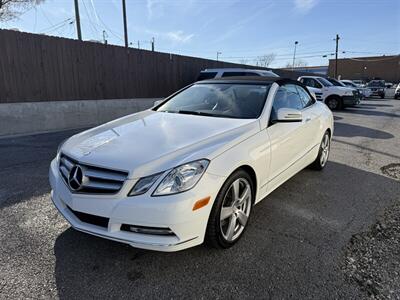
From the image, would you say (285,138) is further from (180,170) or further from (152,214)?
(152,214)

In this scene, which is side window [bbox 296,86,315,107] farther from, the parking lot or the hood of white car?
the hood of white car

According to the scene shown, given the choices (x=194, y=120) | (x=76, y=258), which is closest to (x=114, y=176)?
(x=76, y=258)

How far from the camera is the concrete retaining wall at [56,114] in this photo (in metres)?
7.77

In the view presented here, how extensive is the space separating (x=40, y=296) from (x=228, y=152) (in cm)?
178

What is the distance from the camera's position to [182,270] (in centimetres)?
232

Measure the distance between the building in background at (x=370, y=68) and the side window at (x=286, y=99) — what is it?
231 feet

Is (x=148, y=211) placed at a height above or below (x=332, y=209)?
above

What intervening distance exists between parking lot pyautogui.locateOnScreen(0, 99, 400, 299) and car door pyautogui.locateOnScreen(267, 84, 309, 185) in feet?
1.83

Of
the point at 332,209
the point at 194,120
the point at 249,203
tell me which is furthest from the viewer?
the point at 332,209

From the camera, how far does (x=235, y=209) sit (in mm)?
2611

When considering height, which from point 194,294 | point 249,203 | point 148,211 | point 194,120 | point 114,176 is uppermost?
point 194,120

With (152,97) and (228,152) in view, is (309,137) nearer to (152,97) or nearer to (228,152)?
(228,152)

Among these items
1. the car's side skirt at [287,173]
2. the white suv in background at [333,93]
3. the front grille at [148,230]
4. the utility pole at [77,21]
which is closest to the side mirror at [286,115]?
the car's side skirt at [287,173]

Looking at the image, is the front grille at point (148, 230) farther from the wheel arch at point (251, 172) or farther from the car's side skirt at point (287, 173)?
the car's side skirt at point (287, 173)
